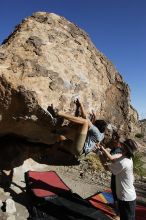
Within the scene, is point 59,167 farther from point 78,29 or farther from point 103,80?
point 78,29

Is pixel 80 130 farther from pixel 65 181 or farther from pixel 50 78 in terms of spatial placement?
pixel 65 181

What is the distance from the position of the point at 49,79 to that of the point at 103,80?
148 centimetres

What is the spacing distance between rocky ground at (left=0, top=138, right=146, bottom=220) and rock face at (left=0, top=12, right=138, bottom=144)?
1217mm

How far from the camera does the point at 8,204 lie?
6020mm

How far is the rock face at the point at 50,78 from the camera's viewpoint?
6.02 metres

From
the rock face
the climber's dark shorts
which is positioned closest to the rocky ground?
the rock face

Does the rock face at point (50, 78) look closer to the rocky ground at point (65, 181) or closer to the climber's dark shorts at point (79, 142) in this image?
the climber's dark shorts at point (79, 142)

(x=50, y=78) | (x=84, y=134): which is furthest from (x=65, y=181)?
(x=50, y=78)

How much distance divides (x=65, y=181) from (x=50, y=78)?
3327 millimetres

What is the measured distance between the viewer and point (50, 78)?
20.1 feet

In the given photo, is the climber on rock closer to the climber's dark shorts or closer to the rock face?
the climber's dark shorts

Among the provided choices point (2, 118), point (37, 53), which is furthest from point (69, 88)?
point (2, 118)

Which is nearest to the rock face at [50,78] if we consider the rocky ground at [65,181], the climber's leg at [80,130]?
the climber's leg at [80,130]

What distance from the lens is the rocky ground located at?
20.0 feet
